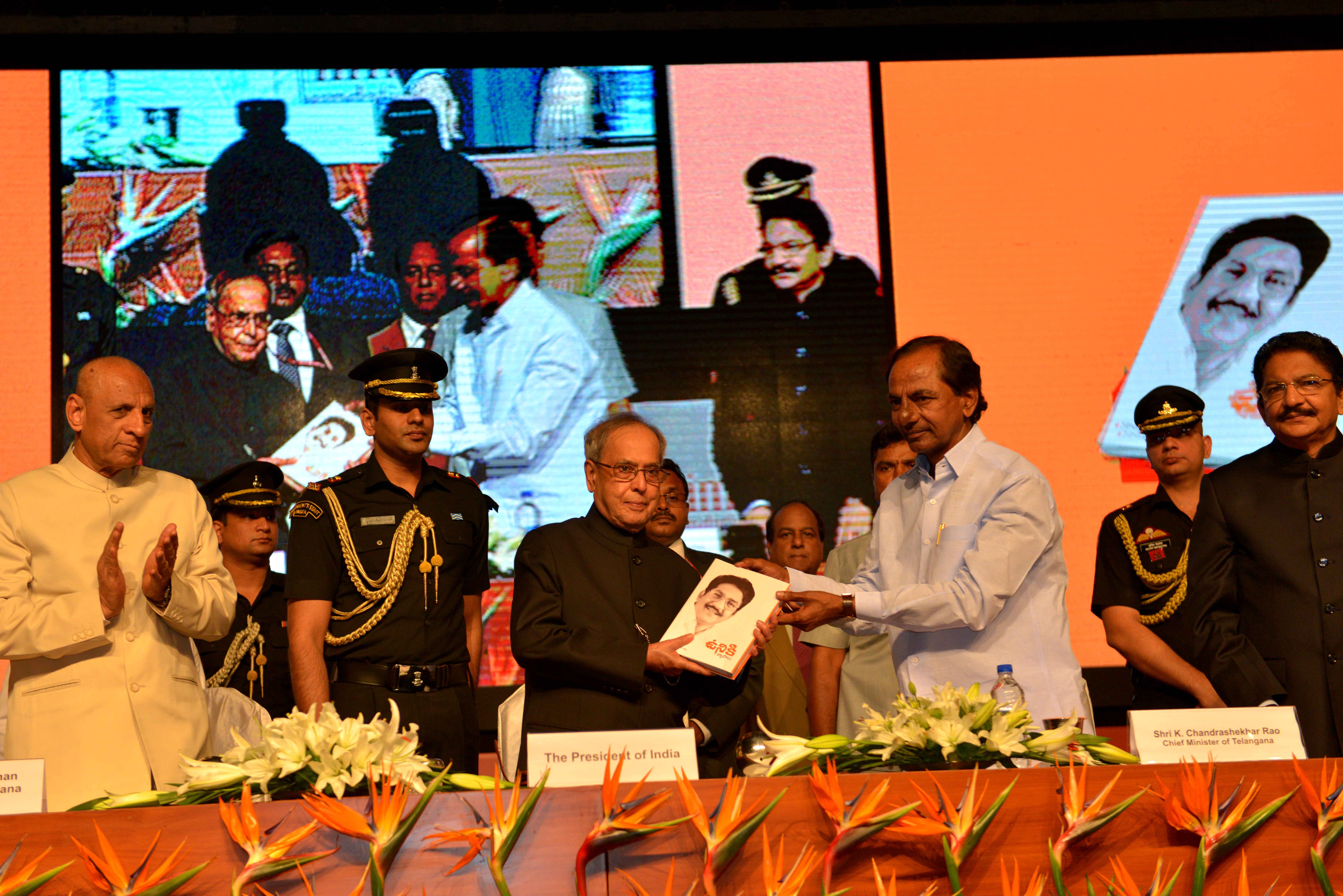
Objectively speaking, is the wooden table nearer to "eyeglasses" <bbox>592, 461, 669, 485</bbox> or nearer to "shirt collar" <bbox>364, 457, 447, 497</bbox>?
"eyeglasses" <bbox>592, 461, 669, 485</bbox>

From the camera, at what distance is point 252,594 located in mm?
3748

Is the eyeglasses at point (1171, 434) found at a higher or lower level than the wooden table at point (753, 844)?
higher

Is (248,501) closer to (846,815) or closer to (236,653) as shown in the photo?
(236,653)

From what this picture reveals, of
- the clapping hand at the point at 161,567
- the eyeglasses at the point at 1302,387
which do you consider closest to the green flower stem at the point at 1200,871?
the eyeglasses at the point at 1302,387

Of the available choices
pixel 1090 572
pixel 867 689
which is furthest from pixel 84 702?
pixel 1090 572

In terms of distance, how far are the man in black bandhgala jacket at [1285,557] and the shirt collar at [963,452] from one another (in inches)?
20.1

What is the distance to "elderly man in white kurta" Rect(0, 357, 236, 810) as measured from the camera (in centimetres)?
254

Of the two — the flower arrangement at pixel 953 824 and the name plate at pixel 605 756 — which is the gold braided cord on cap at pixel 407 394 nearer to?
the name plate at pixel 605 756

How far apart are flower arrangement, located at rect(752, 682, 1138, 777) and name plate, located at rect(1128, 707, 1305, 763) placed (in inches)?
2.1

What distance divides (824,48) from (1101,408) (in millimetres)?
1820

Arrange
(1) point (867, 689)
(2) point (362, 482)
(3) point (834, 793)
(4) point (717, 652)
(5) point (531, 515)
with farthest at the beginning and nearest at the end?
(5) point (531, 515)
(1) point (867, 689)
(2) point (362, 482)
(4) point (717, 652)
(3) point (834, 793)

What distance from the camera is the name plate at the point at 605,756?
65.9 inches

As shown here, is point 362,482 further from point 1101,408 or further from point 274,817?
point 1101,408

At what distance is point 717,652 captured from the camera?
2.37m
